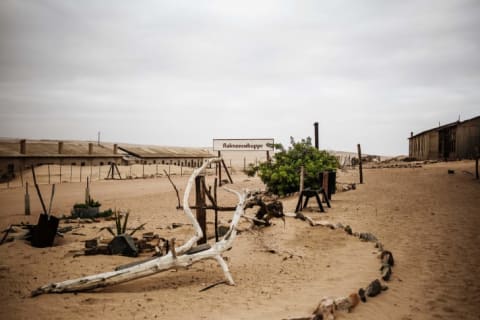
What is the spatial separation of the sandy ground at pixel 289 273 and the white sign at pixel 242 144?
12016mm

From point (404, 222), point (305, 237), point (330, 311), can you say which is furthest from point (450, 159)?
point (330, 311)

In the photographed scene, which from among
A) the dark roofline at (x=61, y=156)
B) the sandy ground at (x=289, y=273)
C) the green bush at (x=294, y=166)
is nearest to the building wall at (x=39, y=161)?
the dark roofline at (x=61, y=156)

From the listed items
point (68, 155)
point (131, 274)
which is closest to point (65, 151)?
point (68, 155)

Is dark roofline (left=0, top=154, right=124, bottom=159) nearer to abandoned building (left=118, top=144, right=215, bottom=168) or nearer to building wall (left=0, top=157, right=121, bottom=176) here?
building wall (left=0, top=157, right=121, bottom=176)

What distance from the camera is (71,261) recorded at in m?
6.57

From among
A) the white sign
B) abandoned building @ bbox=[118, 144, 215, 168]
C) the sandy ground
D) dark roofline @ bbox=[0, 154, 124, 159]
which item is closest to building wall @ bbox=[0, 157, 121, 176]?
dark roofline @ bbox=[0, 154, 124, 159]

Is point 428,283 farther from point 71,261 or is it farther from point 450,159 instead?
point 450,159

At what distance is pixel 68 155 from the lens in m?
32.0

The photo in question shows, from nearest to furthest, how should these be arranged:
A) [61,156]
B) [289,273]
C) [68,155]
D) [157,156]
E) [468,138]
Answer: [289,273] → [468,138] → [61,156] → [68,155] → [157,156]

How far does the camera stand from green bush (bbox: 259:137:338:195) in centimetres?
1548

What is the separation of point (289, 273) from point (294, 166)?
1029 centimetres

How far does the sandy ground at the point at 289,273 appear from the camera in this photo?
4277mm

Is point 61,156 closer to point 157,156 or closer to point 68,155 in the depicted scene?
point 68,155

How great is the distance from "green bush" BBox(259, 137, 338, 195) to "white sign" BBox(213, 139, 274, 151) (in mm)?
5230
